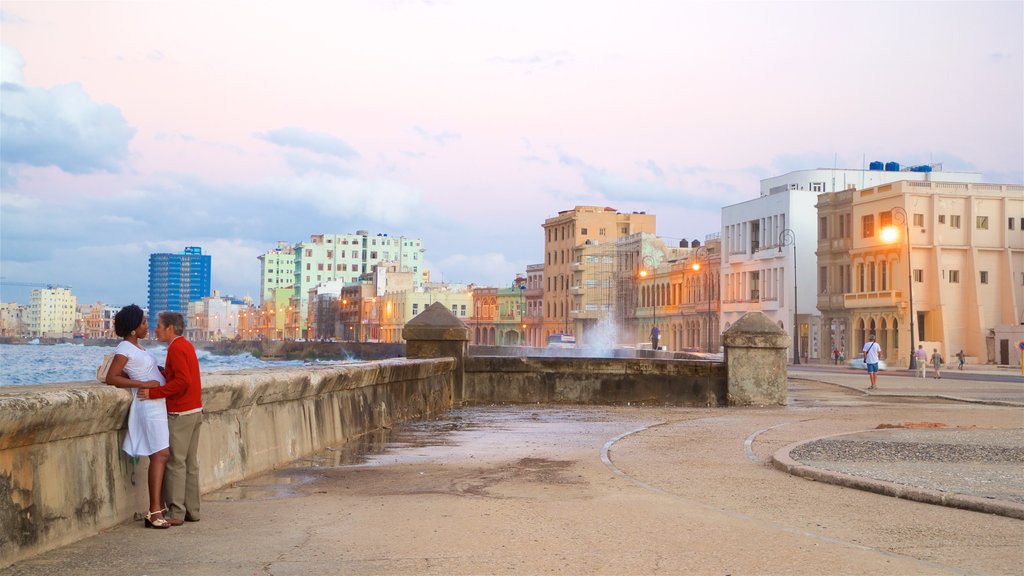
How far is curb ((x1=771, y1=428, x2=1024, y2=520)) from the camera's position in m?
9.59

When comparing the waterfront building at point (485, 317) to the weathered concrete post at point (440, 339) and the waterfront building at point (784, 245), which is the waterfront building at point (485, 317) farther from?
the weathered concrete post at point (440, 339)

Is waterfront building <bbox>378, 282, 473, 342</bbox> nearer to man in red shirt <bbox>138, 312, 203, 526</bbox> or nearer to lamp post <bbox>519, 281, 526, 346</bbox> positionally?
lamp post <bbox>519, 281, 526, 346</bbox>

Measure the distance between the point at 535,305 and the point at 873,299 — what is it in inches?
3362

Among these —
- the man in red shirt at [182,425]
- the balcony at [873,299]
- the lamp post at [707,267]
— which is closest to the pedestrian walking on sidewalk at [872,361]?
the man in red shirt at [182,425]

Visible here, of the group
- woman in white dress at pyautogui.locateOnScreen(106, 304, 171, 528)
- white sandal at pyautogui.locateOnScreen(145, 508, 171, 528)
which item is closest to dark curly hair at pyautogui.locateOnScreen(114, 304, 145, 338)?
woman in white dress at pyautogui.locateOnScreen(106, 304, 171, 528)

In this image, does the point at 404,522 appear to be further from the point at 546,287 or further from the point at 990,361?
the point at 546,287

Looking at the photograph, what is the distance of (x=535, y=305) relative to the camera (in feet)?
538

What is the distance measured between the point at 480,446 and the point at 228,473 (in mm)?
4588

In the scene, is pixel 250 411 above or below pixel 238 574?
above

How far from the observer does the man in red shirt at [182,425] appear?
28.7 feet

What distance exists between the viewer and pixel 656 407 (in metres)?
23.5

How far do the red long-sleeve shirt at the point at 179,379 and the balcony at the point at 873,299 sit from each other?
73.9 meters

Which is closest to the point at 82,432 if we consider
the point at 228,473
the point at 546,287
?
the point at 228,473

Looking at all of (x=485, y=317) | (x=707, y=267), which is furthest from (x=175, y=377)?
(x=485, y=317)
